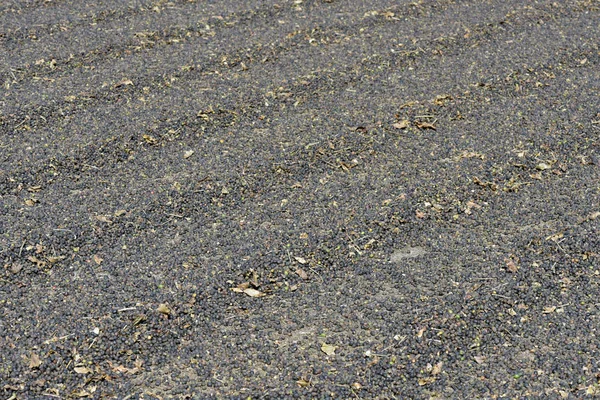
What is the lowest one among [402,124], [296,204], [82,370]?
[82,370]

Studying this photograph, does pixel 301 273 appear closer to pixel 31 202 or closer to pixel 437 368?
pixel 437 368

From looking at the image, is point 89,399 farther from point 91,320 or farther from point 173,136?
point 173,136

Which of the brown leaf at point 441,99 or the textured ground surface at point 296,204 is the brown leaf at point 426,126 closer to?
the textured ground surface at point 296,204

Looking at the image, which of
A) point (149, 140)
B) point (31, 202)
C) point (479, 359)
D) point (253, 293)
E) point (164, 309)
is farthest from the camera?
point (149, 140)

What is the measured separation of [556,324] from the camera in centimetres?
378

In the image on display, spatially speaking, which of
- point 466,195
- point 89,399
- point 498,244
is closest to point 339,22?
point 466,195

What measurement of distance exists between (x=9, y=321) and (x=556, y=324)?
2748mm

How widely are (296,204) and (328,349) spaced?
3.88ft

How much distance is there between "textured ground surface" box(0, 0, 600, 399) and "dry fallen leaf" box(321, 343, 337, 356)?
20 mm

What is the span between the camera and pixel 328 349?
3.64 m

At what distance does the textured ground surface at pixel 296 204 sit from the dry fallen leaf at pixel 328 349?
2cm

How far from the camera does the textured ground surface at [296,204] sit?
11.7ft

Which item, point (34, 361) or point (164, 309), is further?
point (164, 309)

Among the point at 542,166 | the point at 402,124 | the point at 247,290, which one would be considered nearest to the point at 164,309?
the point at 247,290
